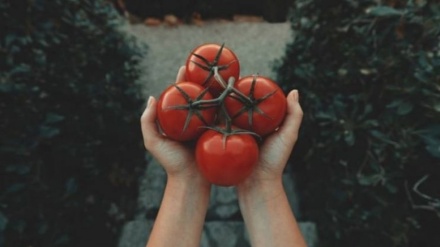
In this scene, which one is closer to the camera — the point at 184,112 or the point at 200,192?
the point at 184,112

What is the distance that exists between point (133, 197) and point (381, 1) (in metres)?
2.03

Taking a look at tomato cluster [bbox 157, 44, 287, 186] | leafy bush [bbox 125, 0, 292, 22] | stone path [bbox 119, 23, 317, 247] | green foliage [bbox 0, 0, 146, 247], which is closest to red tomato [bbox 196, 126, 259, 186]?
tomato cluster [bbox 157, 44, 287, 186]

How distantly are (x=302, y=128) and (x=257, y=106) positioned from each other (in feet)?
5.35

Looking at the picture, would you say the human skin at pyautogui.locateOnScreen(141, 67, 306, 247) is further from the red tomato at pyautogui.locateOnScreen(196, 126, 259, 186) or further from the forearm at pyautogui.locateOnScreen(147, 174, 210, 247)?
the red tomato at pyautogui.locateOnScreen(196, 126, 259, 186)

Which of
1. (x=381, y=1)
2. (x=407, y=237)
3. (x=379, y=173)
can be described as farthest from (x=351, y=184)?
(x=381, y=1)

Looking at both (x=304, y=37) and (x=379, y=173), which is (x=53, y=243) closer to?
(x=379, y=173)

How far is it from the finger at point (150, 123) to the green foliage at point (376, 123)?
3.44 ft

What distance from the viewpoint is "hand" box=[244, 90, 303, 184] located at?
60.4 inches

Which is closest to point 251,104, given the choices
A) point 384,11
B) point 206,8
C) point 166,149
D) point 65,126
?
point 166,149

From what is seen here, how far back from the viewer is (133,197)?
310 cm

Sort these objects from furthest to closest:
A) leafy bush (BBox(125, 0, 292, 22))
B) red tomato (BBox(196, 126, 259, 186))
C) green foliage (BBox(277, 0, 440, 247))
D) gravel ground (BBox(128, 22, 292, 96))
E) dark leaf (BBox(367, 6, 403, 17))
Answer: leafy bush (BBox(125, 0, 292, 22)) → gravel ground (BBox(128, 22, 292, 96)) → dark leaf (BBox(367, 6, 403, 17)) → green foliage (BBox(277, 0, 440, 247)) → red tomato (BBox(196, 126, 259, 186))

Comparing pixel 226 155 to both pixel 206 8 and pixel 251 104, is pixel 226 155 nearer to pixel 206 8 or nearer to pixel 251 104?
pixel 251 104

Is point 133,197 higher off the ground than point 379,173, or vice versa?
point 379,173

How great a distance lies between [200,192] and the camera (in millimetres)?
1595
